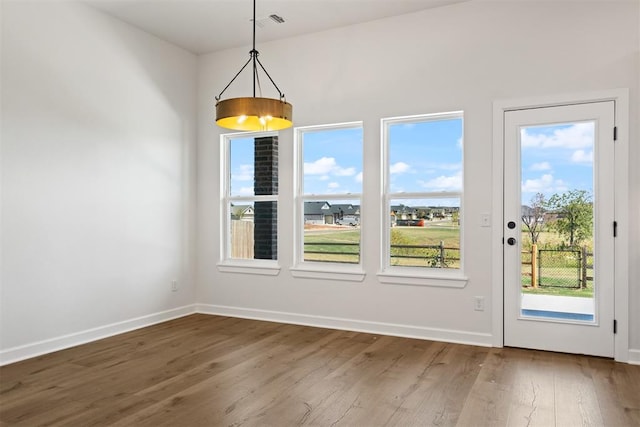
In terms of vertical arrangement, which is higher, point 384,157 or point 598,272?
point 384,157

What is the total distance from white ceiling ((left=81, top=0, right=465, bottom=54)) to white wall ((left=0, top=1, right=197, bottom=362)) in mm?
244

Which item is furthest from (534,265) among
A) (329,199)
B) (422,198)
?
(329,199)

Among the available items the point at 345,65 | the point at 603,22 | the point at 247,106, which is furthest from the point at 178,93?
the point at 603,22

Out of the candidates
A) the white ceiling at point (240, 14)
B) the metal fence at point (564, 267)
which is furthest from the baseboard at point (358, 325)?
the white ceiling at point (240, 14)

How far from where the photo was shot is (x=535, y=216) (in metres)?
4.06

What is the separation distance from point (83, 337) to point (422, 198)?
3.45 metres

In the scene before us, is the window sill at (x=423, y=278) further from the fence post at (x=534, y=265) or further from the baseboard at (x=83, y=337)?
the baseboard at (x=83, y=337)

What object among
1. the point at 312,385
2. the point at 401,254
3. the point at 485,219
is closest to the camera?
the point at 312,385

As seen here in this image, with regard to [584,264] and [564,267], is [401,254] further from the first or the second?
[584,264]

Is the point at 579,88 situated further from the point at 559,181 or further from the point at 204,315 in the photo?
the point at 204,315

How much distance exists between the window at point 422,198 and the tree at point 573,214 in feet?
2.69

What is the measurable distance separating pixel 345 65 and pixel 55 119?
2774mm

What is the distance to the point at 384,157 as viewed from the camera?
475cm

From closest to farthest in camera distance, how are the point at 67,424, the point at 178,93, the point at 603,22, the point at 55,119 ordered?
1. the point at 67,424
2. the point at 603,22
3. the point at 55,119
4. the point at 178,93
